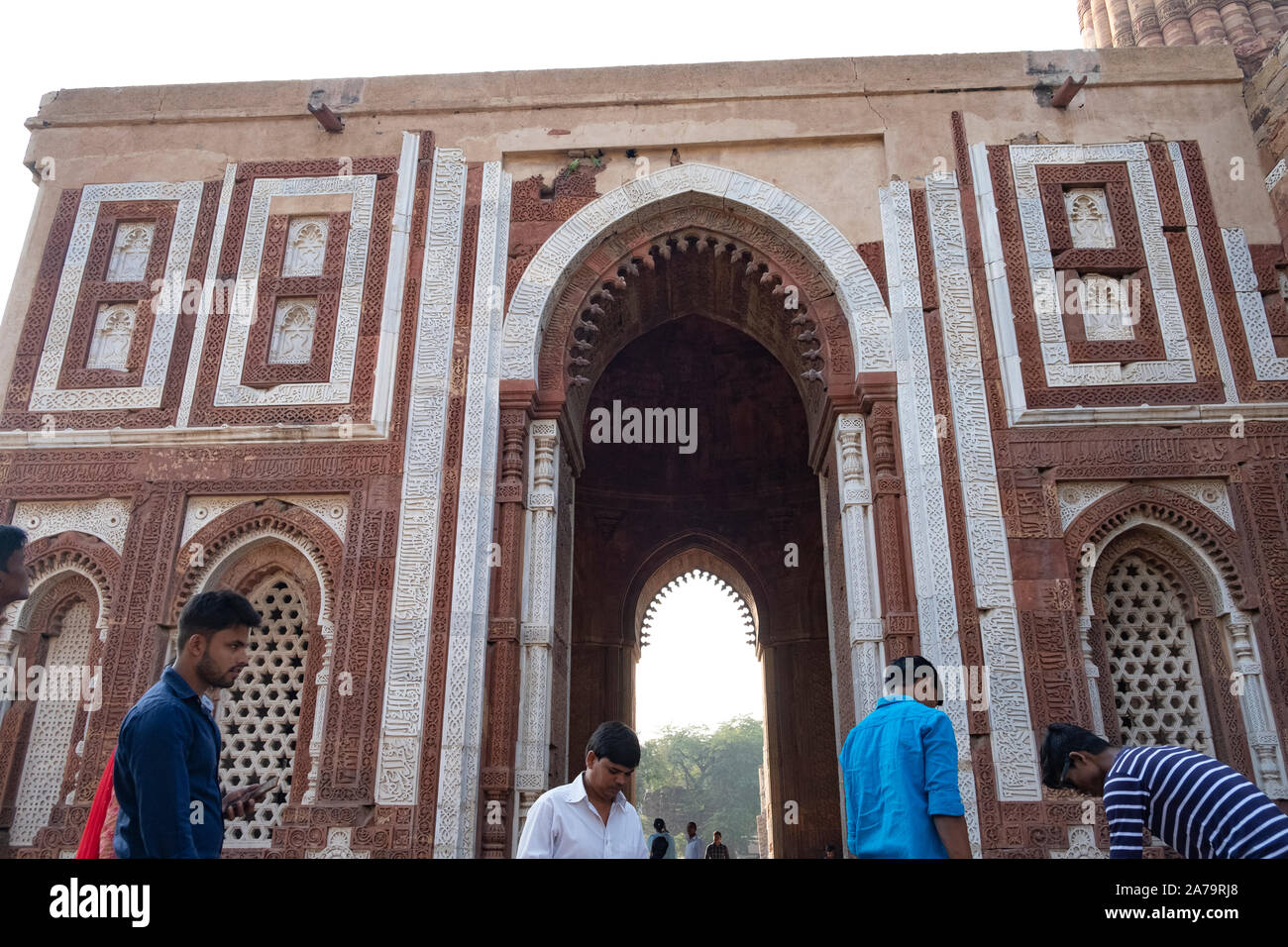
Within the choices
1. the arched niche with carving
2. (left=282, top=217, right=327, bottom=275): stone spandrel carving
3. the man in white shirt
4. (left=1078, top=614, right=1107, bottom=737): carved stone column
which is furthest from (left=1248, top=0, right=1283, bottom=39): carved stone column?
the man in white shirt

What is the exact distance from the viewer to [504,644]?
6.58 m

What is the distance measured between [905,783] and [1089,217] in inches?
242

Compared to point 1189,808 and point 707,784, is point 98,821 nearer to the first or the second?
point 1189,808

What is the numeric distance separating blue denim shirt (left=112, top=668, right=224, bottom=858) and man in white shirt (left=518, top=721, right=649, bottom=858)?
102 cm

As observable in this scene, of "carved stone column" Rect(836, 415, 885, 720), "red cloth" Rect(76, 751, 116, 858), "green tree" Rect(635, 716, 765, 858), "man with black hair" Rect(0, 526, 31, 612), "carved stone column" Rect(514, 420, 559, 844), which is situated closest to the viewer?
"red cloth" Rect(76, 751, 116, 858)

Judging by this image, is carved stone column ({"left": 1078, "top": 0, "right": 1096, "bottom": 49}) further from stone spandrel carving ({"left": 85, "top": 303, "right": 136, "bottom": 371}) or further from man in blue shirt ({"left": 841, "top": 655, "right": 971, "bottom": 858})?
man in blue shirt ({"left": 841, "top": 655, "right": 971, "bottom": 858})

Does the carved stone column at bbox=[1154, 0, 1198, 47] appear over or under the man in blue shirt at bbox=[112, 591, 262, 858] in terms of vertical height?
over

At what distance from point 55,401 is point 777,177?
6160mm

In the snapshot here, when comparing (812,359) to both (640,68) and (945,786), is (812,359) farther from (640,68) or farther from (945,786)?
(945,786)

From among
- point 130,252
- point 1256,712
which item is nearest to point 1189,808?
point 1256,712

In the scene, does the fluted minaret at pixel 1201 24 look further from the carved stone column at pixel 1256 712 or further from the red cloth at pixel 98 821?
the red cloth at pixel 98 821

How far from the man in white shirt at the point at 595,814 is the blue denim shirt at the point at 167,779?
1.02 metres

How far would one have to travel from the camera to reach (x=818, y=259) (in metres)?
7.60

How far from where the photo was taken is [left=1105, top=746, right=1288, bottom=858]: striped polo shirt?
237cm
